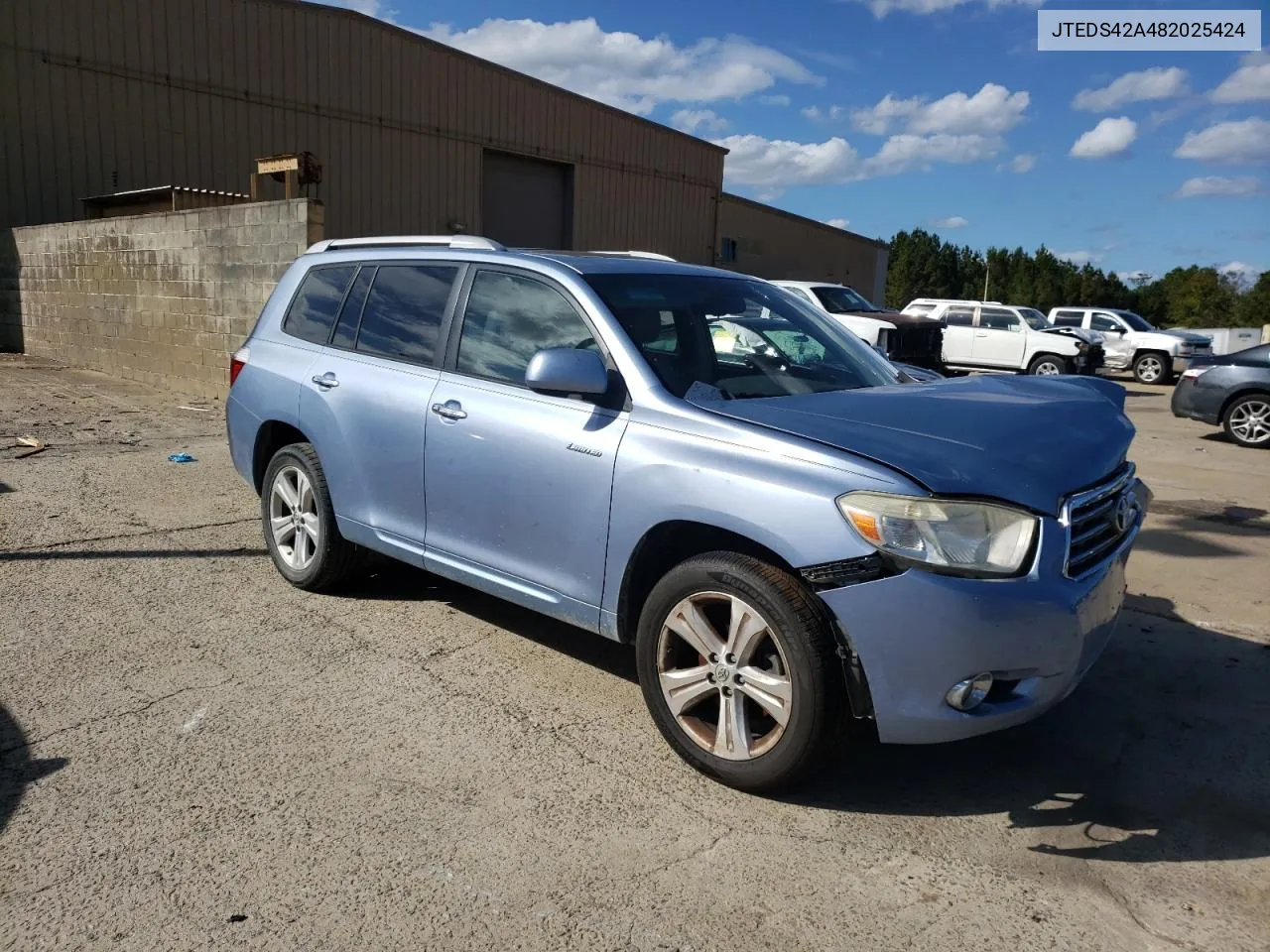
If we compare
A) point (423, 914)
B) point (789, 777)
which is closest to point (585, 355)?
point (789, 777)

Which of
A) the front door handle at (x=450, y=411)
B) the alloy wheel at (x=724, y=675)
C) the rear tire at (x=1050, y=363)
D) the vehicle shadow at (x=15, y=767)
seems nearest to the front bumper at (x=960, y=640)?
the alloy wheel at (x=724, y=675)

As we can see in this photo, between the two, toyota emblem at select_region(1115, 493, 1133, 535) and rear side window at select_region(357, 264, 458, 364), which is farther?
rear side window at select_region(357, 264, 458, 364)

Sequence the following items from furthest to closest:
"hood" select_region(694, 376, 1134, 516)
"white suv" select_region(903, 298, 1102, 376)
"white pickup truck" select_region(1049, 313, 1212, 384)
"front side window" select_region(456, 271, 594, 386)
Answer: "white pickup truck" select_region(1049, 313, 1212, 384) → "white suv" select_region(903, 298, 1102, 376) → "front side window" select_region(456, 271, 594, 386) → "hood" select_region(694, 376, 1134, 516)

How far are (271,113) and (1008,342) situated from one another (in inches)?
640

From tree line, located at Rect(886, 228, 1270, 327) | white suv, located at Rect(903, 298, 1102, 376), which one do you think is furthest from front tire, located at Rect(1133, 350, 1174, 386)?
tree line, located at Rect(886, 228, 1270, 327)

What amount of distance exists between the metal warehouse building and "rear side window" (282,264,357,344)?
1515cm

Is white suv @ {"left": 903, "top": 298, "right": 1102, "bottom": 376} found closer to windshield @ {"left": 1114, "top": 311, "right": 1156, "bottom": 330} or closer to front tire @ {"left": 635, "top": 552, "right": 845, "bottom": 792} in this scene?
windshield @ {"left": 1114, "top": 311, "right": 1156, "bottom": 330}

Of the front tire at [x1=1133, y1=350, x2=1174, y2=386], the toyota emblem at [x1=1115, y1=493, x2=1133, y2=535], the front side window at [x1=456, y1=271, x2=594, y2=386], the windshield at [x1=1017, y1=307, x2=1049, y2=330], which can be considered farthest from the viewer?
the front tire at [x1=1133, y1=350, x2=1174, y2=386]

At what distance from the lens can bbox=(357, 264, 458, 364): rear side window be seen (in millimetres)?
4477

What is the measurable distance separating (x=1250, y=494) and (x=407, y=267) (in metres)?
8.08

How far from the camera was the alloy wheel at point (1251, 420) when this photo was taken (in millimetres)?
12656

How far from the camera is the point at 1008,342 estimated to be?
2136 cm

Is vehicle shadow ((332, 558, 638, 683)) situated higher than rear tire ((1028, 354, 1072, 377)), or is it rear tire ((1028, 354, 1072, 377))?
rear tire ((1028, 354, 1072, 377))

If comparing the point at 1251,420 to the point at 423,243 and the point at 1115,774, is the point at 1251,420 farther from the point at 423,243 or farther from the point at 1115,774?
the point at 423,243
